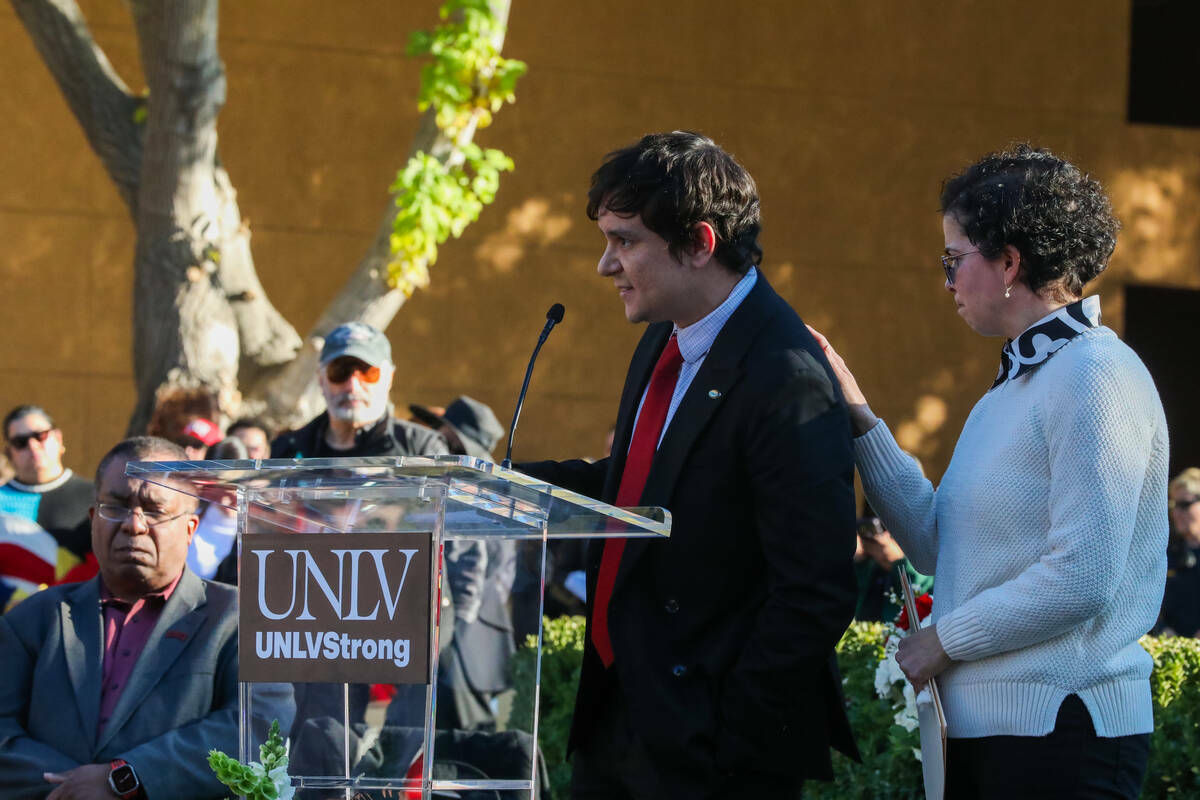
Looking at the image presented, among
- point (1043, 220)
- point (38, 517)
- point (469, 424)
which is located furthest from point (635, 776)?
point (469, 424)

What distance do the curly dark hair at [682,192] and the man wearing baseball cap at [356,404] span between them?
3.32 metres

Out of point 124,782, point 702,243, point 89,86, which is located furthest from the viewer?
point 89,86

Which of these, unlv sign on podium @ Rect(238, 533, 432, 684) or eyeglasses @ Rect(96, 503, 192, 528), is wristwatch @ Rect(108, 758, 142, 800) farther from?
unlv sign on podium @ Rect(238, 533, 432, 684)

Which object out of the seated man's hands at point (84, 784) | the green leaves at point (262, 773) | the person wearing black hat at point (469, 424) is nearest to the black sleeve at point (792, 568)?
the green leaves at point (262, 773)

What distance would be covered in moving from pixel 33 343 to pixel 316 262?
84.2 inches

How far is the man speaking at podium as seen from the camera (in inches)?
108

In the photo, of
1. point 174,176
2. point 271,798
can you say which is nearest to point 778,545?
point 271,798

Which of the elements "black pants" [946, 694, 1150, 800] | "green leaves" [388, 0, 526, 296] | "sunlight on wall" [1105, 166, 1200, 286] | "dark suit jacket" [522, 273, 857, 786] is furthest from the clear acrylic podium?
"sunlight on wall" [1105, 166, 1200, 286]

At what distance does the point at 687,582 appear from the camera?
9.34 feet

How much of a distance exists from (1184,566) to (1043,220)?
6.47m

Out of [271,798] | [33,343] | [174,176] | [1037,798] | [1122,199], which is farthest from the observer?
[1122,199]

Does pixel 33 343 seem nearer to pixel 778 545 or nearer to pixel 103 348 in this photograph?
pixel 103 348

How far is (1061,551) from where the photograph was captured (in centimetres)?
265

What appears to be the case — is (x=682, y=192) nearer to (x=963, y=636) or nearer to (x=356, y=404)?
(x=963, y=636)
